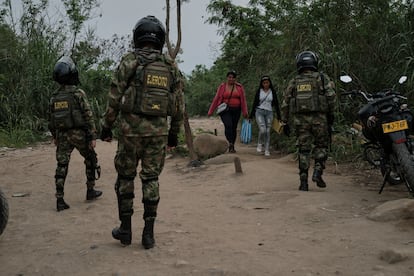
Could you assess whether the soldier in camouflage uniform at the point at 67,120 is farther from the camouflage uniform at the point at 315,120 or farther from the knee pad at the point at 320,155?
the knee pad at the point at 320,155

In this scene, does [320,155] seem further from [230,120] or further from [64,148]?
[230,120]

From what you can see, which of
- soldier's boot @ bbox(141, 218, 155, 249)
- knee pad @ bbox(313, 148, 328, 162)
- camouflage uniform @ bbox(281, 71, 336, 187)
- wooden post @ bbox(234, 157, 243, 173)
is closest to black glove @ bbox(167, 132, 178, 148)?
soldier's boot @ bbox(141, 218, 155, 249)

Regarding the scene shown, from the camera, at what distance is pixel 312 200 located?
4.75 m

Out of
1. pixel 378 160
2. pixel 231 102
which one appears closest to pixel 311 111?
pixel 378 160

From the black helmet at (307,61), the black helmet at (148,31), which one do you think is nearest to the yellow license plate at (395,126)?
the black helmet at (307,61)

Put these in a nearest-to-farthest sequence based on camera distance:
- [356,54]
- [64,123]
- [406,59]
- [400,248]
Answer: [400,248], [64,123], [406,59], [356,54]

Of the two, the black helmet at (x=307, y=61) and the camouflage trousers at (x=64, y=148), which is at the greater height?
the black helmet at (x=307, y=61)

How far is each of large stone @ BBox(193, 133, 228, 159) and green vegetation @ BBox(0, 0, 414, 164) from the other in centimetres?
109

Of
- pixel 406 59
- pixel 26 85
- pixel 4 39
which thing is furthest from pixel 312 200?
pixel 4 39

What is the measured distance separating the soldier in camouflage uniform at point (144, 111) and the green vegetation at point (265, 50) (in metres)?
4.00

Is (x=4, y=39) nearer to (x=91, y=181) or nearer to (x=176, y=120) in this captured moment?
(x=91, y=181)

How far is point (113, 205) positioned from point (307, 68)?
2737 millimetres

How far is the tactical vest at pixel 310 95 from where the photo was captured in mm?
5301

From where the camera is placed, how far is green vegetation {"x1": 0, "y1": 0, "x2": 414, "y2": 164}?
7559 mm
